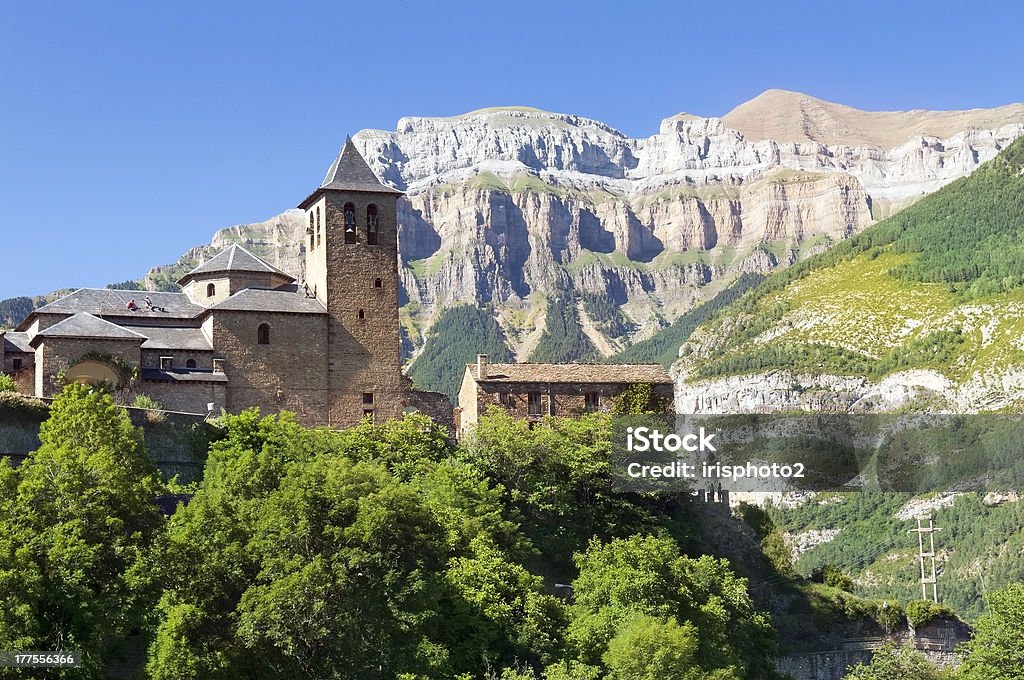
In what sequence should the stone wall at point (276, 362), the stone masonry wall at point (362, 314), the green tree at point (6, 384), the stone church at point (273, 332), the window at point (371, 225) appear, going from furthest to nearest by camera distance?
the window at point (371, 225), the stone masonry wall at point (362, 314), the stone wall at point (276, 362), the stone church at point (273, 332), the green tree at point (6, 384)

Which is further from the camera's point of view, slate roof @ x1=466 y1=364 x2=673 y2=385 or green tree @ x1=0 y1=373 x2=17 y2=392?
slate roof @ x1=466 y1=364 x2=673 y2=385

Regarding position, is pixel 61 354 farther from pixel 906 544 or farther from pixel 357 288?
pixel 906 544

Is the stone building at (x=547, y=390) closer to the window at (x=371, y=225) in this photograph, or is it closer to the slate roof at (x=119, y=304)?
the window at (x=371, y=225)

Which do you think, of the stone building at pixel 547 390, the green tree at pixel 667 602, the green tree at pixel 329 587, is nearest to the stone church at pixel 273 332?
the stone building at pixel 547 390

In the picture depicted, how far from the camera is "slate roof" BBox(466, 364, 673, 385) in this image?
74438 mm

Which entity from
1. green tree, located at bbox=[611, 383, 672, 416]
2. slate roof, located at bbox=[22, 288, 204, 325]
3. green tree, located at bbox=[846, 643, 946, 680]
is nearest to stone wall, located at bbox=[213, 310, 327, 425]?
slate roof, located at bbox=[22, 288, 204, 325]

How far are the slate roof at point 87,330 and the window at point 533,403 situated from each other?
19660mm

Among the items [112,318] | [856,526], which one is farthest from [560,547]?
[856,526]

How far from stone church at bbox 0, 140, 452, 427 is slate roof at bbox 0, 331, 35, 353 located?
0.36ft

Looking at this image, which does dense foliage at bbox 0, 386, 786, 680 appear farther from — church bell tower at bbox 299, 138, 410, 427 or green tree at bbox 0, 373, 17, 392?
church bell tower at bbox 299, 138, 410, 427

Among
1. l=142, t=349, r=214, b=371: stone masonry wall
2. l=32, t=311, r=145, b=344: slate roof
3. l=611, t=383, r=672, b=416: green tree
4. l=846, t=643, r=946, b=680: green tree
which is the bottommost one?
l=846, t=643, r=946, b=680: green tree

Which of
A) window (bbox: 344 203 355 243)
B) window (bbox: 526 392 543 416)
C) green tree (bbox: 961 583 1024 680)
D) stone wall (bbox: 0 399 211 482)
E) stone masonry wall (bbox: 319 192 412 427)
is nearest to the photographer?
stone wall (bbox: 0 399 211 482)

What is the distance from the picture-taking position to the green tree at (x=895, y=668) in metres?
64.1

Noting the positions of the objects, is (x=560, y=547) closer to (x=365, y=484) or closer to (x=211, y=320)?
(x=365, y=484)
